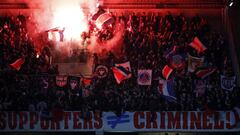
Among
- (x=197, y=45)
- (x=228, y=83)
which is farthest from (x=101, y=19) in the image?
(x=228, y=83)

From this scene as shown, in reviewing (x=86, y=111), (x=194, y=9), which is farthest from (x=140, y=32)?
(x=86, y=111)

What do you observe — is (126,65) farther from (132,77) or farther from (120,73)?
(132,77)

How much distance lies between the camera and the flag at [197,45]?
24219 mm

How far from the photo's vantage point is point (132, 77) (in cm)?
2291

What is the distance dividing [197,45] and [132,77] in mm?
3467

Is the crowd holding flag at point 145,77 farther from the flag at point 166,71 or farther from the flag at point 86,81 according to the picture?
the flag at point 86,81

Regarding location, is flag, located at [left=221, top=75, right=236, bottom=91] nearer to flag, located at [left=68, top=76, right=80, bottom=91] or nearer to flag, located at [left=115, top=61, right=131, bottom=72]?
flag, located at [left=115, top=61, right=131, bottom=72]

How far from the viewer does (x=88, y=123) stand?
2102cm

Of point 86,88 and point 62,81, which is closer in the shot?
point 86,88

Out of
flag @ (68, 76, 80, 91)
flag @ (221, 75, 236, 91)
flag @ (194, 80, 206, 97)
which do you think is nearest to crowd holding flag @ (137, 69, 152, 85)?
flag @ (194, 80, 206, 97)

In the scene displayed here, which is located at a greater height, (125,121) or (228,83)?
(228,83)

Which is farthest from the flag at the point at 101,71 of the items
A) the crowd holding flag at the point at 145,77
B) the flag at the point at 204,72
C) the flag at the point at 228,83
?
the flag at the point at 228,83

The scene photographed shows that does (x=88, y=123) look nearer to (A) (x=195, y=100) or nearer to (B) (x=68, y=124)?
(B) (x=68, y=124)

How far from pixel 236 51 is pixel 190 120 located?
6530 millimetres
